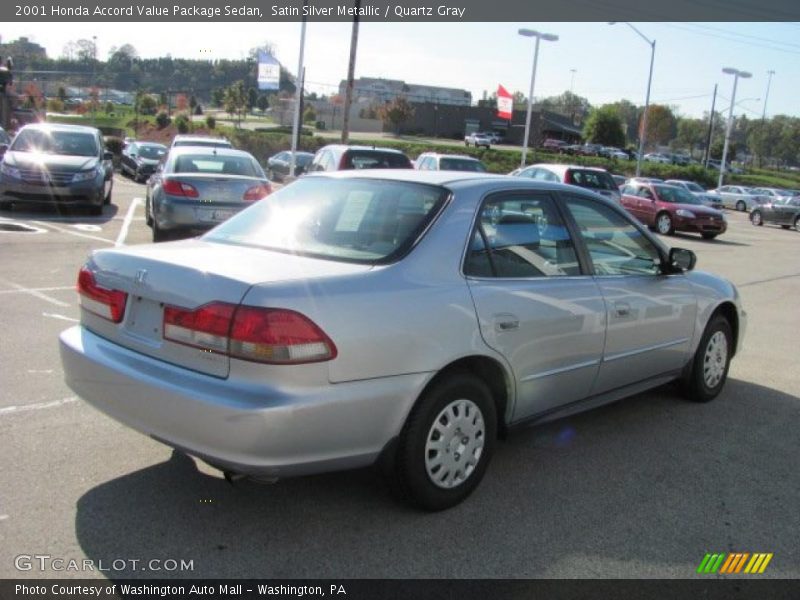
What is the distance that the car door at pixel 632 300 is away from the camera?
457cm

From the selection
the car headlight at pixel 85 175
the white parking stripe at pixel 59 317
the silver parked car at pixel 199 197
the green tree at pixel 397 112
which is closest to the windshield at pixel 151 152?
the car headlight at pixel 85 175

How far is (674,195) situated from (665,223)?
1.27m

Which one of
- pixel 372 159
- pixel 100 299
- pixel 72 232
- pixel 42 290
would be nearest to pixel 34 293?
pixel 42 290

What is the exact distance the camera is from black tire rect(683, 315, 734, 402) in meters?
5.51

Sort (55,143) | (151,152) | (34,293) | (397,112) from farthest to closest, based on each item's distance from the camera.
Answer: (397,112) → (151,152) → (55,143) → (34,293)

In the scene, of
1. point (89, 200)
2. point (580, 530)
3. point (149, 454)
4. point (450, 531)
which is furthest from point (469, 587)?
point (89, 200)

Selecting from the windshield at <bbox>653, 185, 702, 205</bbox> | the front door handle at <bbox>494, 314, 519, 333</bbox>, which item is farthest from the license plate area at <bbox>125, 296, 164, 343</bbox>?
the windshield at <bbox>653, 185, 702, 205</bbox>

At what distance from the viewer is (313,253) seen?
3.67 metres

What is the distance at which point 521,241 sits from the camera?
419 centimetres

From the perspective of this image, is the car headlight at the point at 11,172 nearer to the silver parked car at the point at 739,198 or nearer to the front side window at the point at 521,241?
the front side window at the point at 521,241

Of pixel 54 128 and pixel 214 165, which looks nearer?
pixel 214 165

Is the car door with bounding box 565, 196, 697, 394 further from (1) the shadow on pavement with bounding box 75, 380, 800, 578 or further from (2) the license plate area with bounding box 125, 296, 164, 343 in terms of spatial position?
(2) the license plate area with bounding box 125, 296, 164, 343

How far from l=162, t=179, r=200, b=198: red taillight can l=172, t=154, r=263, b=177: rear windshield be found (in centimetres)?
53

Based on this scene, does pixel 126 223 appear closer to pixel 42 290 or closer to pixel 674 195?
pixel 42 290
